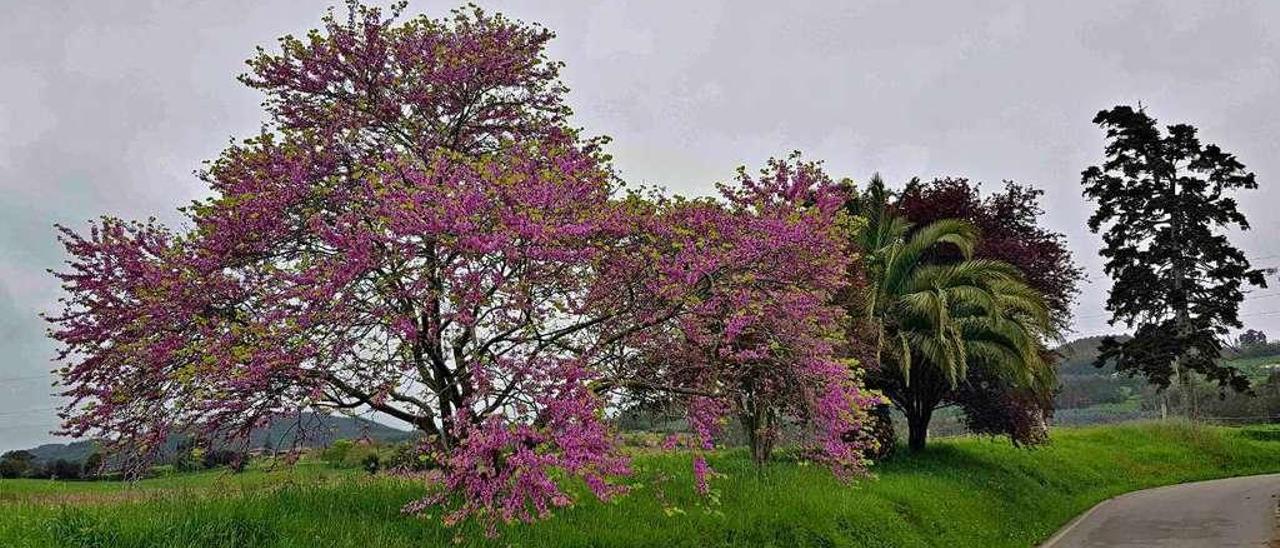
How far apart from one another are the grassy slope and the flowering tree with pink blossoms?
77cm

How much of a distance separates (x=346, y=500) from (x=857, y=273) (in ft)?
47.1

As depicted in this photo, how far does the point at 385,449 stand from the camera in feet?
55.8

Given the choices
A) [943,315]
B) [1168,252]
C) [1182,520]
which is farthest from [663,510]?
[1168,252]

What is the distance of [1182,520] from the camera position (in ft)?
62.1

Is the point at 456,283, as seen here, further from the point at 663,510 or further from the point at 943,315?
the point at 943,315

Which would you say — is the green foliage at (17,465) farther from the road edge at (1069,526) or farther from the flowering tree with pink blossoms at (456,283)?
the road edge at (1069,526)

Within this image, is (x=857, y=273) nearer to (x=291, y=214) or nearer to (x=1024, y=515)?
(x=1024, y=515)

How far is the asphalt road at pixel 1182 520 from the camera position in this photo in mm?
16062

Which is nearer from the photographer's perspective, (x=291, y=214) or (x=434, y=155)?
(x=434, y=155)

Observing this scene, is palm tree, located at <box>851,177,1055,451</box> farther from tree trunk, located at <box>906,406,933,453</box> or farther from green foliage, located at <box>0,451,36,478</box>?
green foliage, located at <box>0,451,36,478</box>

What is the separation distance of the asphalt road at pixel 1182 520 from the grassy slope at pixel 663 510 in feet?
2.67

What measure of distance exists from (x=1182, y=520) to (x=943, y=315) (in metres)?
7.36

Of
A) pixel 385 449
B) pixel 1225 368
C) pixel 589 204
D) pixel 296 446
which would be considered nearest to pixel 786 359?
pixel 589 204

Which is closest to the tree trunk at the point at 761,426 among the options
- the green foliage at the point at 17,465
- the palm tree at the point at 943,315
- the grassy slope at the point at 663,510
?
the grassy slope at the point at 663,510
